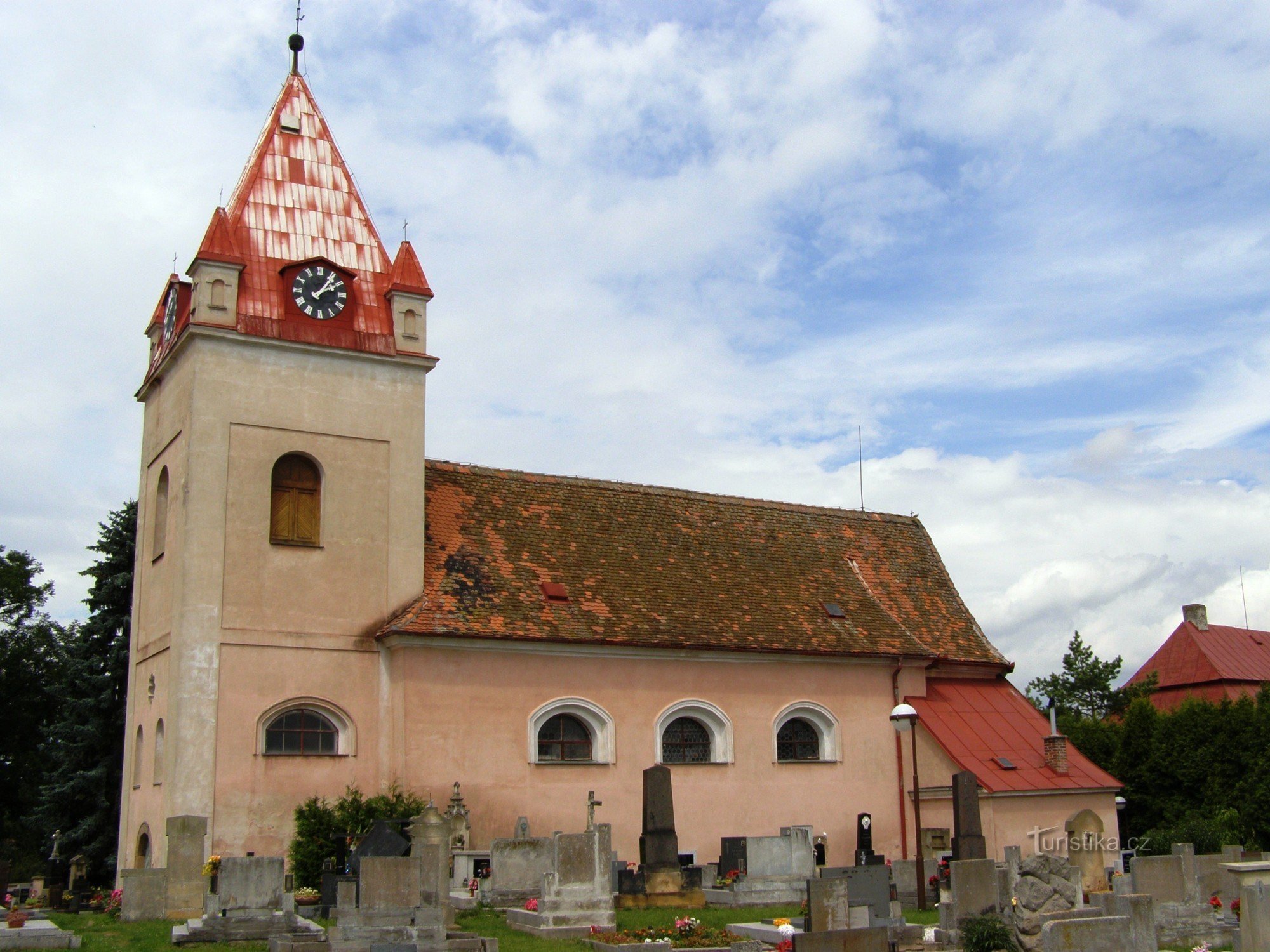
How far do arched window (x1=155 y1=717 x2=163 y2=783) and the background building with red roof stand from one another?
37.1 m

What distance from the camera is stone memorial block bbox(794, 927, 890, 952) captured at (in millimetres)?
13141

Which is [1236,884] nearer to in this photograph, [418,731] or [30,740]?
[418,731]

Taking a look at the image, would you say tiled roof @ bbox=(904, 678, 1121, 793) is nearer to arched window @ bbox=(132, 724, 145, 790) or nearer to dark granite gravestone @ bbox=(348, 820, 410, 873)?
dark granite gravestone @ bbox=(348, 820, 410, 873)

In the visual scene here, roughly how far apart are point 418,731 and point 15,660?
24.1 meters

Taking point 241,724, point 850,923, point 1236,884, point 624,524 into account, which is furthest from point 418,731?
point 1236,884

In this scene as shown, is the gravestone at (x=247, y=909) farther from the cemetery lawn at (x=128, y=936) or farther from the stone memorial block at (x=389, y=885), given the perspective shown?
the stone memorial block at (x=389, y=885)

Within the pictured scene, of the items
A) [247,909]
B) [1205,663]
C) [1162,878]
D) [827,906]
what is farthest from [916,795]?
[1205,663]

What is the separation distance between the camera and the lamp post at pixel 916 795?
23266 millimetres

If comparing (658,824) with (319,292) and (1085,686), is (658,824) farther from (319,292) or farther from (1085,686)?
(1085,686)

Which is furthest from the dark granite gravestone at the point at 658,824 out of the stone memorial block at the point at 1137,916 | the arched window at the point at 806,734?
the stone memorial block at the point at 1137,916

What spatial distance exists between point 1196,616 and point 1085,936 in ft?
142

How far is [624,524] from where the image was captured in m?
30.8

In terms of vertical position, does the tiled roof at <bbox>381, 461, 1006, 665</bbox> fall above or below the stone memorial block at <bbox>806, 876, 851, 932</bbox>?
above

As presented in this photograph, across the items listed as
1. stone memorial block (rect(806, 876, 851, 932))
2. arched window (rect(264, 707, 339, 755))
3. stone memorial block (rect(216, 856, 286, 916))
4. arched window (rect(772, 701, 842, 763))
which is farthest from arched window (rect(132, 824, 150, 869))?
stone memorial block (rect(806, 876, 851, 932))
